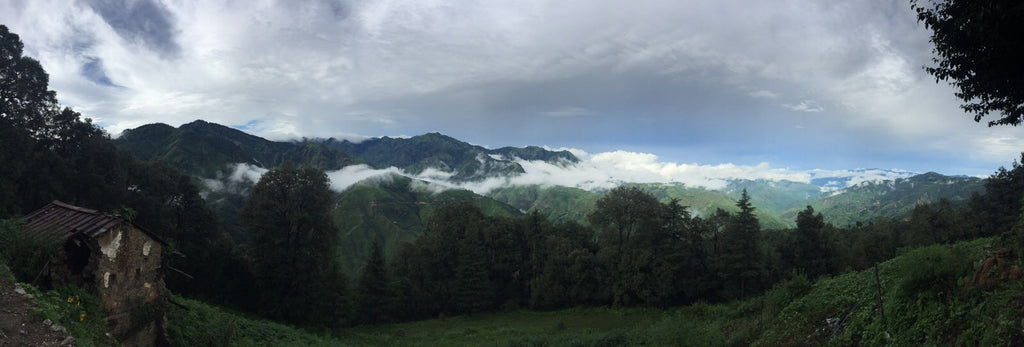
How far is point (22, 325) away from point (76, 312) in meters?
3.61

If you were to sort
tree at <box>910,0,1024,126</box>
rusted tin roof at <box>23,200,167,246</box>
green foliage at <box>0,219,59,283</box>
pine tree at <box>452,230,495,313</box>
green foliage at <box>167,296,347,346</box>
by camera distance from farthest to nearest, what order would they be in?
pine tree at <box>452,230,495,313</box>
green foliage at <box>167,296,347,346</box>
rusted tin roof at <box>23,200,167,246</box>
green foliage at <box>0,219,59,283</box>
tree at <box>910,0,1024,126</box>

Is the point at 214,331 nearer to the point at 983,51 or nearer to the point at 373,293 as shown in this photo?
the point at 983,51

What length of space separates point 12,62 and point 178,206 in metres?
15.7

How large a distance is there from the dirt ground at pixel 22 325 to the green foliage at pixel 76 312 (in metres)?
0.22

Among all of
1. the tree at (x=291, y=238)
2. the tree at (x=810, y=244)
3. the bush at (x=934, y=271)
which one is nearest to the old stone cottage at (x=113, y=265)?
the tree at (x=291, y=238)

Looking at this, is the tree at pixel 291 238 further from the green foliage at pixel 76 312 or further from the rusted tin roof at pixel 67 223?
the green foliage at pixel 76 312

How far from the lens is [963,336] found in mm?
8203

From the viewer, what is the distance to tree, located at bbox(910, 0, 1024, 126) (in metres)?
8.40

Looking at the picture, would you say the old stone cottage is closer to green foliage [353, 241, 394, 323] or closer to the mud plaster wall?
the mud plaster wall

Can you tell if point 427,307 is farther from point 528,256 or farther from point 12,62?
point 12,62

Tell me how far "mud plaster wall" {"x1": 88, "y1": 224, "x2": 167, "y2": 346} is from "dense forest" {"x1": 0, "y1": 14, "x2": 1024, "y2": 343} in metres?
1.18

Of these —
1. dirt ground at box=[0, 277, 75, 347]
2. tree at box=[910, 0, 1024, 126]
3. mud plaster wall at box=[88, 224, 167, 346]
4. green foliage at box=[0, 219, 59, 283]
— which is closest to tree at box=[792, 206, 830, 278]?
tree at box=[910, 0, 1024, 126]

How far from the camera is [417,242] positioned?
60.7 m

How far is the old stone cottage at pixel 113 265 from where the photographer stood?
13406 mm
